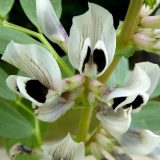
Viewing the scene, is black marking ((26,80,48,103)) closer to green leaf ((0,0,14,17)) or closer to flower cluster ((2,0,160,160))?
flower cluster ((2,0,160,160))

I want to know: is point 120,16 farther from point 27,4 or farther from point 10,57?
point 10,57

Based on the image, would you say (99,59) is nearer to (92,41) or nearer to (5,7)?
(92,41)

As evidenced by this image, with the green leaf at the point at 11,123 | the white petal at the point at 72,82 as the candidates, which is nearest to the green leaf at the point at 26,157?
the green leaf at the point at 11,123

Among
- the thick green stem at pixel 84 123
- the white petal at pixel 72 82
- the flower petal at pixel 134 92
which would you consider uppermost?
the flower petal at pixel 134 92

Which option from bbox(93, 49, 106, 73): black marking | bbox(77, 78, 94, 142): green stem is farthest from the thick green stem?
bbox(93, 49, 106, 73): black marking

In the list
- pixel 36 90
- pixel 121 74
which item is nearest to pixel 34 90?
pixel 36 90

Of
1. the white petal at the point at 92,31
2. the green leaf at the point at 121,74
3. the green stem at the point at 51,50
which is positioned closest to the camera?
the white petal at the point at 92,31

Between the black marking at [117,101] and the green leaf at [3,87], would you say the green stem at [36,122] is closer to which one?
the green leaf at [3,87]
